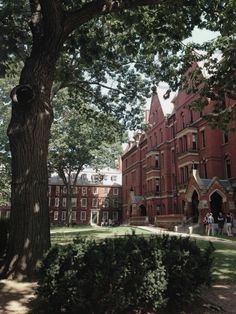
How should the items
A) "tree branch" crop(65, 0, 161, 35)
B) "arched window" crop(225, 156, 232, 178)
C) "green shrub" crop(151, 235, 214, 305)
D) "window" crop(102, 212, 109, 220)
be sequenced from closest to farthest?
"green shrub" crop(151, 235, 214, 305) < "tree branch" crop(65, 0, 161, 35) < "arched window" crop(225, 156, 232, 178) < "window" crop(102, 212, 109, 220)

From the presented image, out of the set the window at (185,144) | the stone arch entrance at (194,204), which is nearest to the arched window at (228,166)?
the stone arch entrance at (194,204)

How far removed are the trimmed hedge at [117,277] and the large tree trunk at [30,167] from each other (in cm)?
195

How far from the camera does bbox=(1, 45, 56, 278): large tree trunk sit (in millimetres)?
8008

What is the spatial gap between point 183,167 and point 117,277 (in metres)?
34.5

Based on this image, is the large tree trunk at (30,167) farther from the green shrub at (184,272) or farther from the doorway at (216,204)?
the doorway at (216,204)

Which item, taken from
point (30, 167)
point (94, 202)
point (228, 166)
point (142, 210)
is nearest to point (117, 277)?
point (30, 167)

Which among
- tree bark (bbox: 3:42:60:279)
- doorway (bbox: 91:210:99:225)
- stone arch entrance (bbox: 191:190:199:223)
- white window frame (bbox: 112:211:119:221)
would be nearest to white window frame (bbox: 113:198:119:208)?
white window frame (bbox: 112:211:119:221)

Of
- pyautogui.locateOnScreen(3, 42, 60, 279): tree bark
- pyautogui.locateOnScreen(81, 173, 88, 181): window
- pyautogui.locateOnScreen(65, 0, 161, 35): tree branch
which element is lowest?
pyautogui.locateOnScreen(3, 42, 60, 279): tree bark

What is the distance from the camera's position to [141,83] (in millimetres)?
19031

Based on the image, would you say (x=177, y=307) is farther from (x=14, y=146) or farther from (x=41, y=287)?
(x=14, y=146)

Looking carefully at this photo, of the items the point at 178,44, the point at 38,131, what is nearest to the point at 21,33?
the point at 38,131

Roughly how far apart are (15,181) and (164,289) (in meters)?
4.42

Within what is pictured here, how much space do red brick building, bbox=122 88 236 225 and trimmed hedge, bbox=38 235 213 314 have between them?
22.0 m

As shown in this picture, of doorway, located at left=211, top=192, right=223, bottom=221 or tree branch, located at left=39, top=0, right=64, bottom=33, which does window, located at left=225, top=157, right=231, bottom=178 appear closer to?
doorway, located at left=211, top=192, right=223, bottom=221
